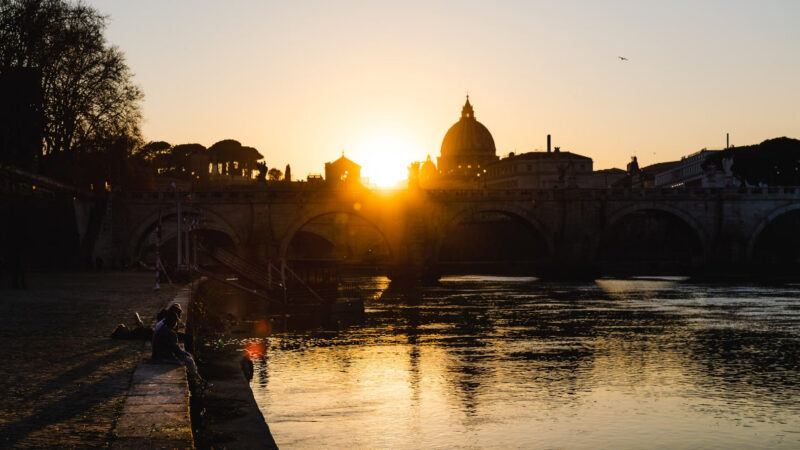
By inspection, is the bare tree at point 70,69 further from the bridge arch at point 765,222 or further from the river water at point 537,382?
the bridge arch at point 765,222

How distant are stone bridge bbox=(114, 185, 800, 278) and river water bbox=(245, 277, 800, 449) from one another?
40323mm

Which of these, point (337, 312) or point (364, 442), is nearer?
point (364, 442)

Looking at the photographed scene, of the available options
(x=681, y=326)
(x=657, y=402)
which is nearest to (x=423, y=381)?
(x=657, y=402)

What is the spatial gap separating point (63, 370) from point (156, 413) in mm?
4161

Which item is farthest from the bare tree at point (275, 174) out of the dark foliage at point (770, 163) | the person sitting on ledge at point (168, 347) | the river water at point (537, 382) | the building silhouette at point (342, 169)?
the person sitting on ledge at point (168, 347)

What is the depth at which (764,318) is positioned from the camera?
33.5 m

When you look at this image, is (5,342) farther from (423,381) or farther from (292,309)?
(292,309)

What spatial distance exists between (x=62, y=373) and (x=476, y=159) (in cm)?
18768

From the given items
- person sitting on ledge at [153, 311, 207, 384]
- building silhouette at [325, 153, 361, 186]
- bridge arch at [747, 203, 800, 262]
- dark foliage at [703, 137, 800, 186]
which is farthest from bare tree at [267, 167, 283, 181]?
person sitting on ledge at [153, 311, 207, 384]

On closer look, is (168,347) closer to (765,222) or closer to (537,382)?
(537,382)

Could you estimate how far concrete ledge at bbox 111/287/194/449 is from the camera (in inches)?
314

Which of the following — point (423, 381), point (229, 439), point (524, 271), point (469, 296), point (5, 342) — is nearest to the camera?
point (229, 439)

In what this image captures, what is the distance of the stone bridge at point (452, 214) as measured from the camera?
7381cm

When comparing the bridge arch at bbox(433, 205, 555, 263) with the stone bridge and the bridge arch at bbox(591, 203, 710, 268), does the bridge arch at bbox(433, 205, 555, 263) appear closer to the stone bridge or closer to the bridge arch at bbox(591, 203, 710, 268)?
the stone bridge
